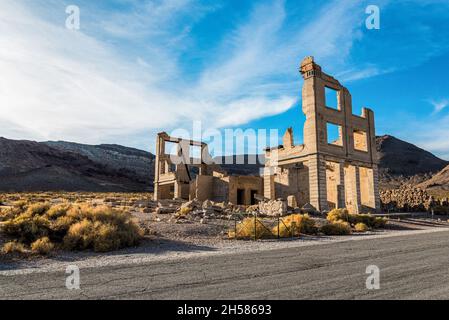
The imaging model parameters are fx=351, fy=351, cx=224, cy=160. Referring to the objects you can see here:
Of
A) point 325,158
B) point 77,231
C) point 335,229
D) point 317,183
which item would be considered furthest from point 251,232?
point 325,158

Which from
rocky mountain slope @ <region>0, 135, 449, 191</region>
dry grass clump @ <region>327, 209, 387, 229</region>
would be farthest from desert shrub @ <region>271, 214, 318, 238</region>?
rocky mountain slope @ <region>0, 135, 449, 191</region>

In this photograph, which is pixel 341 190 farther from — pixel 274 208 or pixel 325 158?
pixel 274 208

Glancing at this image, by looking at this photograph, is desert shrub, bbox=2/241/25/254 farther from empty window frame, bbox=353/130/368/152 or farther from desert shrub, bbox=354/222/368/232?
empty window frame, bbox=353/130/368/152

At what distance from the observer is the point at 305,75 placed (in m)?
A: 29.7

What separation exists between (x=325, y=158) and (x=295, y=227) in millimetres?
13001

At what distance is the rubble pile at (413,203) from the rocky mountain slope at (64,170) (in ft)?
201

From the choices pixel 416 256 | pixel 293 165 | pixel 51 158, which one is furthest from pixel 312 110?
pixel 51 158

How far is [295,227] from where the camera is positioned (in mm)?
18047

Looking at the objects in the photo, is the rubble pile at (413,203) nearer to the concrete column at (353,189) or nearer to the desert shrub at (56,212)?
the concrete column at (353,189)

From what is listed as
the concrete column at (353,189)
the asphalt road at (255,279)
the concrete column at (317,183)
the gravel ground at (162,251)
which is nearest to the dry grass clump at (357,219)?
the concrete column at (317,183)

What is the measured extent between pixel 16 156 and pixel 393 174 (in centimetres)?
10590

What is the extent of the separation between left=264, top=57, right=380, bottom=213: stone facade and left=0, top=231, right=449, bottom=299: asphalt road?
18.8m

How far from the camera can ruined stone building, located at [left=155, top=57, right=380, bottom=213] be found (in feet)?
95.7
